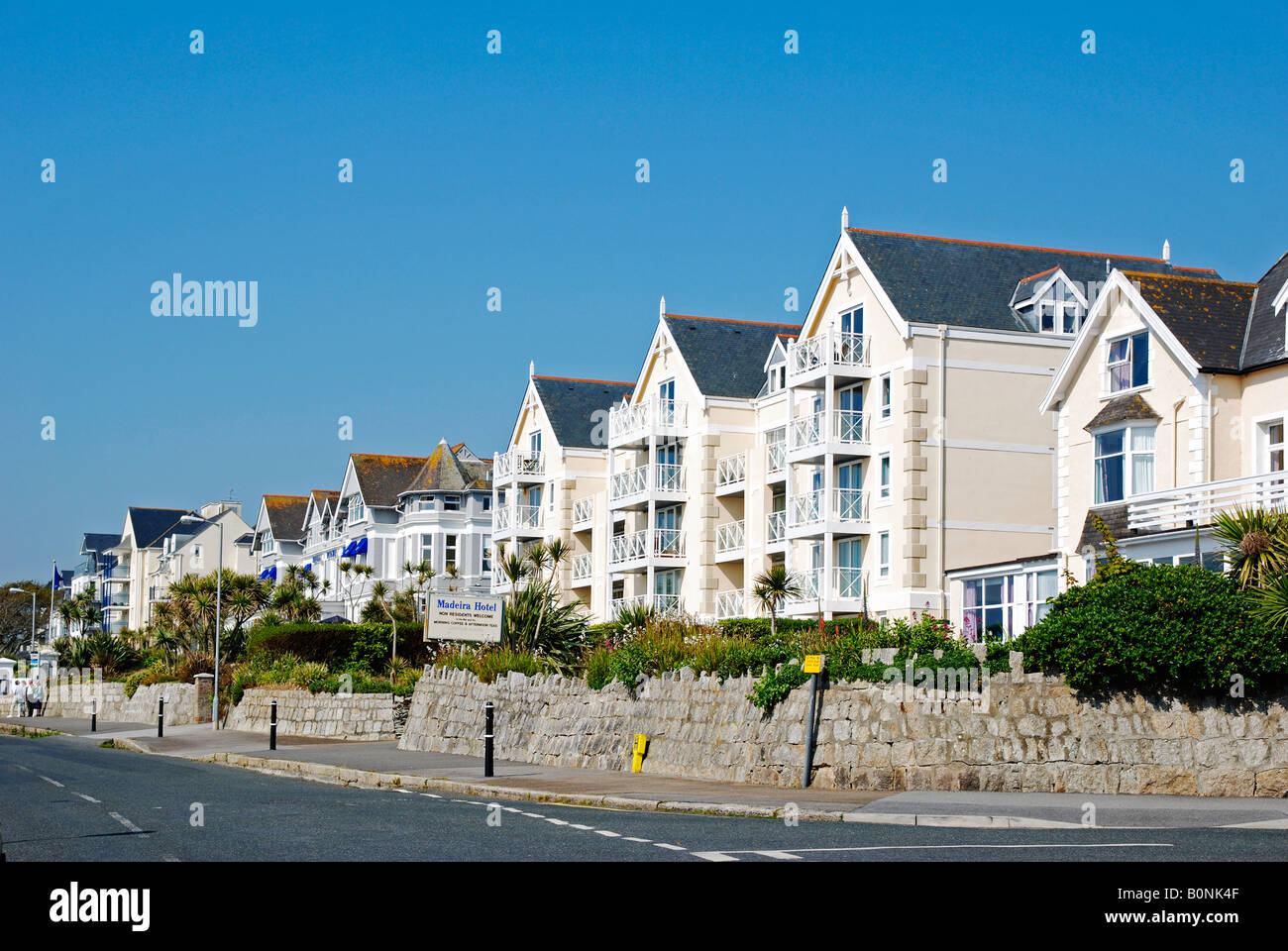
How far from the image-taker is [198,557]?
108562 mm

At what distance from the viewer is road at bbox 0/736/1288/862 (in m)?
12.4

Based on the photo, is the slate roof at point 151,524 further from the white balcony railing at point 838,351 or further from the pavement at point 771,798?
the pavement at point 771,798

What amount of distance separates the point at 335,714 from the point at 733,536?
1683cm

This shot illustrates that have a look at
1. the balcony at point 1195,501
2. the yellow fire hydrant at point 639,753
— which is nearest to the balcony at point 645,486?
the balcony at point 1195,501

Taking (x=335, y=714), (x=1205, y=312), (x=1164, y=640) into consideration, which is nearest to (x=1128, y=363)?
(x=1205, y=312)

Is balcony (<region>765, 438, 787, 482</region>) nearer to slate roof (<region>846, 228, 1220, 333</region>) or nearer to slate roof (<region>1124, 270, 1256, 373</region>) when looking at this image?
slate roof (<region>846, 228, 1220, 333</region>)

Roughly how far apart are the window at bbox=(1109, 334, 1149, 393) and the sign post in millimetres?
13872

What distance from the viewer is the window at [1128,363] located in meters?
31.3

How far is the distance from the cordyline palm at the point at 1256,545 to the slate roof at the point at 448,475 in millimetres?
56535

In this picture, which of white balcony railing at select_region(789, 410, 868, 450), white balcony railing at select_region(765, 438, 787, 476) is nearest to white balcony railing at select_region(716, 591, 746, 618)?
white balcony railing at select_region(765, 438, 787, 476)

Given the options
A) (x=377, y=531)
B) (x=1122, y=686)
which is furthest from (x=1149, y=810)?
(x=377, y=531)

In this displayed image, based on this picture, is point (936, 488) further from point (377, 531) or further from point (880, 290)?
point (377, 531)
